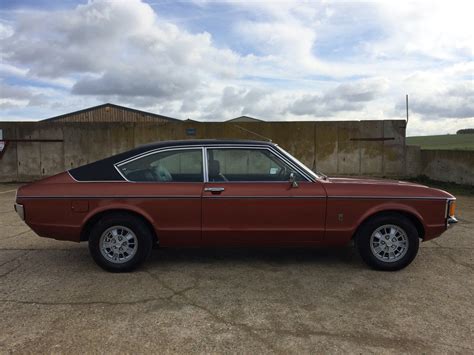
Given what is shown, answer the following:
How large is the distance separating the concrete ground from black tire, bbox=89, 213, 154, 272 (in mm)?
132

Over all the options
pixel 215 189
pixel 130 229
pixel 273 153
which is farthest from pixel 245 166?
pixel 130 229

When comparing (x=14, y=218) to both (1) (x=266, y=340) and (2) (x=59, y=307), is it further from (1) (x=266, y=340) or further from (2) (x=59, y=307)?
(1) (x=266, y=340)

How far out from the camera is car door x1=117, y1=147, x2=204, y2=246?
470 cm

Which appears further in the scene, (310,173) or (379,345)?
(310,173)

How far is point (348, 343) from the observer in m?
3.22

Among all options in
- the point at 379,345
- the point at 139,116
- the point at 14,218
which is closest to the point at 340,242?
the point at 379,345

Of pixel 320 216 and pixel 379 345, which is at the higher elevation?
pixel 320 216

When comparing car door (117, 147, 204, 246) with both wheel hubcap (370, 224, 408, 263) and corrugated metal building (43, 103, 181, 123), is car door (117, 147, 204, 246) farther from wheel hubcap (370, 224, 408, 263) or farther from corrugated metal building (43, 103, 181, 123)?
corrugated metal building (43, 103, 181, 123)

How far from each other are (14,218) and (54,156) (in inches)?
245

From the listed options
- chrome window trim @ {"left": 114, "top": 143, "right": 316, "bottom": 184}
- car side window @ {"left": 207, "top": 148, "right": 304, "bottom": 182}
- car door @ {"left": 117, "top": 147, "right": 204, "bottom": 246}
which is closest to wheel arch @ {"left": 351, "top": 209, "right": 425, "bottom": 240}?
chrome window trim @ {"left": 114, "top": 143, "right": 316, "bottom": 184}

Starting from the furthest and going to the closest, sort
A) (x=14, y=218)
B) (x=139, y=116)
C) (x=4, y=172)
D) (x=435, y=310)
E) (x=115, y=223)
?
(x=139, y=116) → (x=4, y=172) → (x=14, y=218) → (x=115, y=223) → (x=435, y=310)

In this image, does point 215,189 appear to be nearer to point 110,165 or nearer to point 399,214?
point 110,165

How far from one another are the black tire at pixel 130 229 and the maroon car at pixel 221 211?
0.01 meters

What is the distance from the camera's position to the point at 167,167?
4.96 meters
